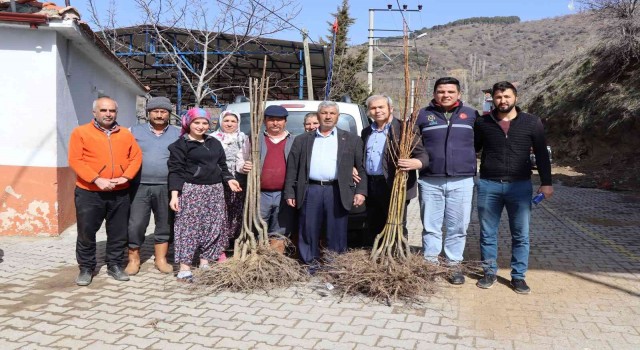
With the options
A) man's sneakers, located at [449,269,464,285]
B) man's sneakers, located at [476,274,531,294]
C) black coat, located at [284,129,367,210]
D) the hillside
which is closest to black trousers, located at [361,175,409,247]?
black coat, located at [284,129,367,210]

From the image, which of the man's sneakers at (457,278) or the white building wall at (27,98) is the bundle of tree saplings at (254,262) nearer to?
the man's sneakers at (457,278)

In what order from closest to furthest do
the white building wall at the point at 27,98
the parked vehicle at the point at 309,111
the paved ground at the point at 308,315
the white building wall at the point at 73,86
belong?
the paved ground at the point at 308,315 → the parked vehicle at the point at 309,111 → the white building wall at the point at 27,98 → the white building wall at the point at 73,86

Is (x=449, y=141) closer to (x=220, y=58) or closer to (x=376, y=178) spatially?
(x=376, y=178)

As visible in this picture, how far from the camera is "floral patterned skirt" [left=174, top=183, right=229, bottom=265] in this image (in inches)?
181

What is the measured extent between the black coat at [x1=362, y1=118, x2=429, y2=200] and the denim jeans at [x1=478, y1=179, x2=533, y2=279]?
2.02 feet

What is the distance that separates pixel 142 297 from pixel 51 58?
3.71 m

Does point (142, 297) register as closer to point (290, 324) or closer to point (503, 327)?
point (290, 324)

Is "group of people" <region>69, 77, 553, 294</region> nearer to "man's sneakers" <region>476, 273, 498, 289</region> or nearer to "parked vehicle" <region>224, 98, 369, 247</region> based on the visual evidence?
"man's sneakers" <region>476, 273, 498, 289</region>

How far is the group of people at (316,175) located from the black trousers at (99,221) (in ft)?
0.03

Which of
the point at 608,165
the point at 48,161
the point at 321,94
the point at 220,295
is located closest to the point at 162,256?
the point at 220,295

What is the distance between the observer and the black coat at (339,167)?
438 centimetres

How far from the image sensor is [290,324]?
3.69m

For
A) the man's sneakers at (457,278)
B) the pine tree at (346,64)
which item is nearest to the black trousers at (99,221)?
the man's sneakers at (457,278)

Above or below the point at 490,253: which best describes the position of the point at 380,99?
above
